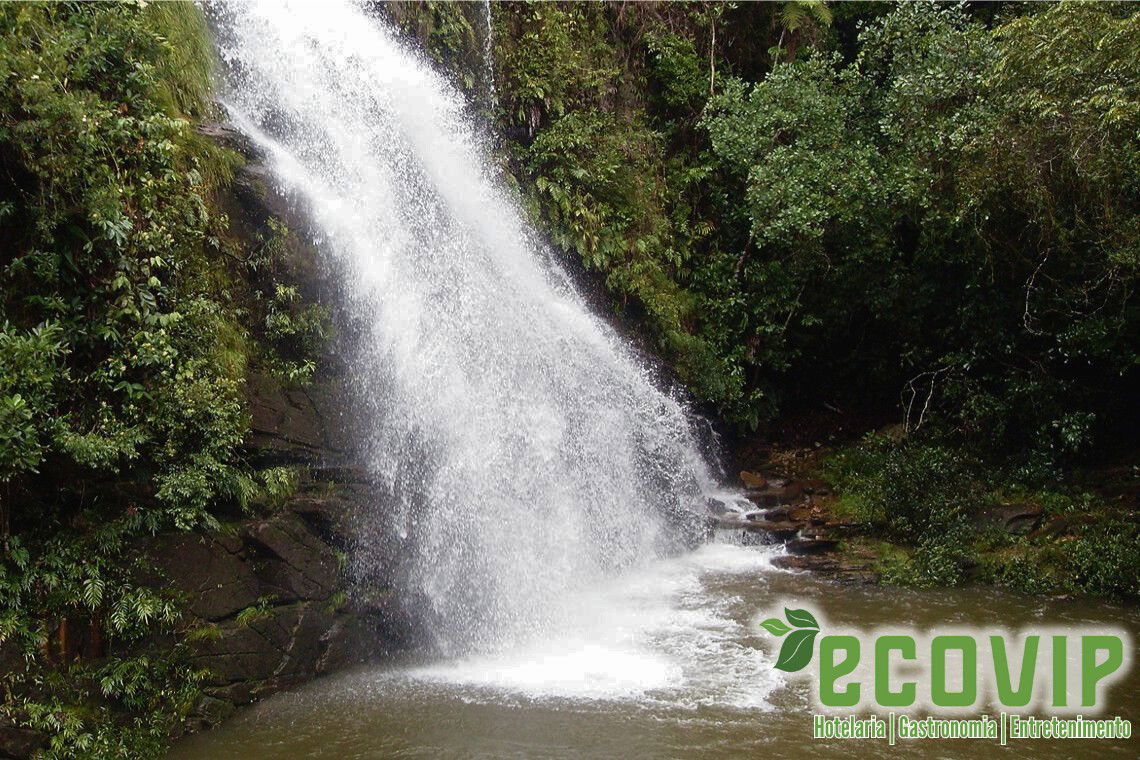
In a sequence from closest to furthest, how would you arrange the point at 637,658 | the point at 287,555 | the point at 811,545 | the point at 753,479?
the point at 287,555
the point at 637,658
the point at 811,545
the point at 753,479

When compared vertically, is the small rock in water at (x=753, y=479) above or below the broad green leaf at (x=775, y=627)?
above

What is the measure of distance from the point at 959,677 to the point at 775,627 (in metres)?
1.78

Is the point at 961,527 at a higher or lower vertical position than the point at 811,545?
higher

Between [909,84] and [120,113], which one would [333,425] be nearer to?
[120,113]

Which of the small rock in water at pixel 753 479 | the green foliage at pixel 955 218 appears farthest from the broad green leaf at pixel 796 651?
the green foliage at pixel 955 218

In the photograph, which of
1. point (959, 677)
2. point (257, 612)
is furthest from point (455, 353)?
point (959, 677)

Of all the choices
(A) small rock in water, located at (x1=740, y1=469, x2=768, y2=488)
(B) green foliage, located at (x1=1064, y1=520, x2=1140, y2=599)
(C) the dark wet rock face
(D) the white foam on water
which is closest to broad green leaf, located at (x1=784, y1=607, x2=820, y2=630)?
(D) the white foam on water

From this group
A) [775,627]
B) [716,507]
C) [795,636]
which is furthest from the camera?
[716,507]

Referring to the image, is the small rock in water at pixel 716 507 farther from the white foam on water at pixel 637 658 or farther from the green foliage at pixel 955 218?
the green foliage at pixel 955 218

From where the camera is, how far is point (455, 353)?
929 cm

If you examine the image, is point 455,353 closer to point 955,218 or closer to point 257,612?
point 257,612

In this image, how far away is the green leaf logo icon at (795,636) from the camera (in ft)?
24.5

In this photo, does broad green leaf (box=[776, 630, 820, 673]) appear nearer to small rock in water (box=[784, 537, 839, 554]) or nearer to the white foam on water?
the white foam on water

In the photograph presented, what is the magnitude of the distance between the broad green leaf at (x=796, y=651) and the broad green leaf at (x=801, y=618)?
17 cm
